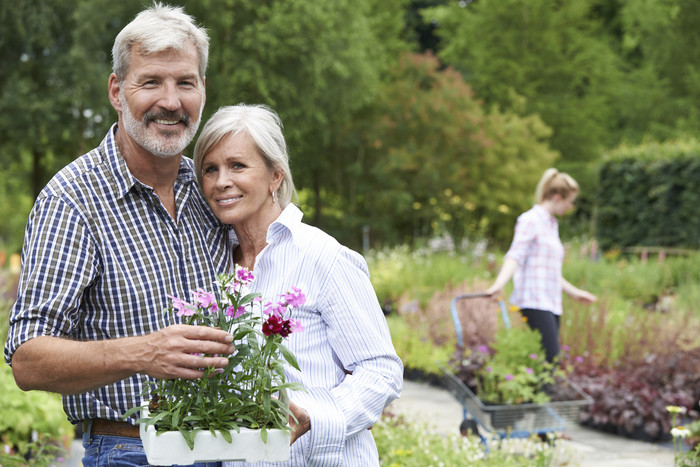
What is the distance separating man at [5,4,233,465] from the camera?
184 cm

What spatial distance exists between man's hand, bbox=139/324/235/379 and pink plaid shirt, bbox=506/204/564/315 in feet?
15.2

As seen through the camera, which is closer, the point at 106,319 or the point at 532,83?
the point at 106,319

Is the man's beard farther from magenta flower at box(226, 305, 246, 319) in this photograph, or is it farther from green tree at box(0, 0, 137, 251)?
green tree at box(0, 0, 137, 251)

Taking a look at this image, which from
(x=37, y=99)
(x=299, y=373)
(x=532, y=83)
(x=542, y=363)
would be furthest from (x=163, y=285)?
(x=532, y=83)

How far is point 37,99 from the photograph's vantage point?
61.3 ft

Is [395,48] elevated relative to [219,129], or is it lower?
elevated

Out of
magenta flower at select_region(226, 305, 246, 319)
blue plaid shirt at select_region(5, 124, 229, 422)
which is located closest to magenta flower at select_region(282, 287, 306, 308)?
magenta flower at select_region(226, 305, 246, 319)

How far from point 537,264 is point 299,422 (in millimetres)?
4448

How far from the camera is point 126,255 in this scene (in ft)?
6.88

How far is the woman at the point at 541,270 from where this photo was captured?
616 cm

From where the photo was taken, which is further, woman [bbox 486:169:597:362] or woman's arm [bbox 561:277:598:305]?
woman's arm [bbox 561:277:598:305]

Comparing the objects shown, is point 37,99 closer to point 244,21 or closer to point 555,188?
point 244,21

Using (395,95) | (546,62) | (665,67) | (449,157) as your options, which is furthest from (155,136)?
(665,67)

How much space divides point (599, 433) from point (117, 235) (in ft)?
18.6
